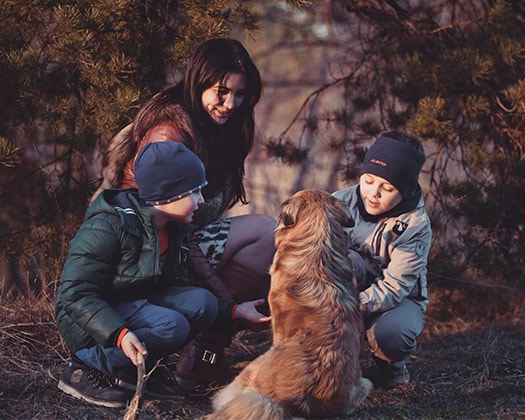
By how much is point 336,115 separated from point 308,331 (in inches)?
136

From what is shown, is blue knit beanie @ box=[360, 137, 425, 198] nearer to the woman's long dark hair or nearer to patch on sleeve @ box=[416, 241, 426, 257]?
patch on sleeve @ box=[416, 241, 426, 257]

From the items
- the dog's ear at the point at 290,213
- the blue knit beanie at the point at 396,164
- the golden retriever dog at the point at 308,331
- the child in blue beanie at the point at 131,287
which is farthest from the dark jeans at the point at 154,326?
the blue knit beanie at the point at 396,164

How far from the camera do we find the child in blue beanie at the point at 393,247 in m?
4.50

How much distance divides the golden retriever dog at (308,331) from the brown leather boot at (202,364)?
0.59 meters

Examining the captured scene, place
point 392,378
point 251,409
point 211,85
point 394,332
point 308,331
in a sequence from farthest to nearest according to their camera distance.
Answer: point 211,85
point 392,378
point 394,332
point 308,331
point 251,409

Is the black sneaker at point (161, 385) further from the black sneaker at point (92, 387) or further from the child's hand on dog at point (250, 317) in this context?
the child's hand on dog at point (250, 317)

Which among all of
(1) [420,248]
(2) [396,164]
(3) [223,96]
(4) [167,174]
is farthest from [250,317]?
(3) [223,96]

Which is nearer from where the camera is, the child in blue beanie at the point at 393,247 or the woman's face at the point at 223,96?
the child in blue beanie at the point at 393,247

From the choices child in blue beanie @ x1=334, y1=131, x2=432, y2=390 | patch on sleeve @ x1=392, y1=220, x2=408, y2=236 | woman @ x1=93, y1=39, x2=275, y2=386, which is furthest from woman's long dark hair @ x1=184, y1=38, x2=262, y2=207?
patch on sleeve @ x1=392, y1=220, x2=408, y2=236

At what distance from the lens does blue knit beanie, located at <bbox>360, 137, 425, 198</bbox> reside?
14.9 ft

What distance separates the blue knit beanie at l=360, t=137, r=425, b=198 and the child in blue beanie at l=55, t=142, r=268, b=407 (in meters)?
1.17

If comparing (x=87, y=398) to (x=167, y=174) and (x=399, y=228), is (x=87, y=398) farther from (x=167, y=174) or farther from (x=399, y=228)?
(x=399, y=228)

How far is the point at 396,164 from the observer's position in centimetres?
455

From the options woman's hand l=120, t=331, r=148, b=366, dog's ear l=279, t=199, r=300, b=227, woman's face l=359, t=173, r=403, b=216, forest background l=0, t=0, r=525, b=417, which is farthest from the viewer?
forest background l=0, t=0, r=525, b=417
